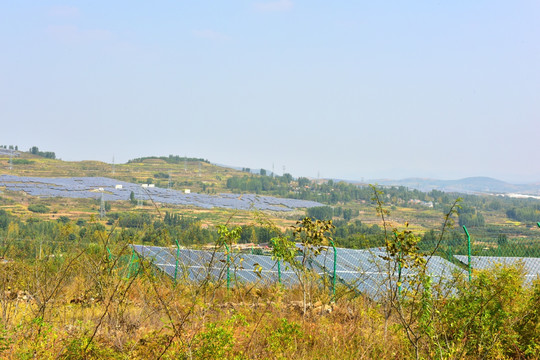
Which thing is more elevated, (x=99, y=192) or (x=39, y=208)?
(x=99, y=192)

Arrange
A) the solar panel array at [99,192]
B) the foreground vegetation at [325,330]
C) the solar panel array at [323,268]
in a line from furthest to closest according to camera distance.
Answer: the solar panel array at [99,192] → the solar panel array at [323,268] → the foreground vegetation at [325,330]

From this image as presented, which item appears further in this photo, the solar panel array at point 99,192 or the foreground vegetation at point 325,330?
the solar panel array at point 99,192

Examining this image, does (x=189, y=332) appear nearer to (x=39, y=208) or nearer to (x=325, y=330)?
(x=325, y=330)

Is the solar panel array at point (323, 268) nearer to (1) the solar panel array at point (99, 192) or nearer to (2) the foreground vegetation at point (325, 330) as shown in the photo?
(2) the foreground vegetation at point (325, 330)

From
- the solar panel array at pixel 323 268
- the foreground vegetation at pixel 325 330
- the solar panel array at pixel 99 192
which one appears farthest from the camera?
the solar panel array at pixel 99 192

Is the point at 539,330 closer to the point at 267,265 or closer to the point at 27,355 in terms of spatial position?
the point at 27,355

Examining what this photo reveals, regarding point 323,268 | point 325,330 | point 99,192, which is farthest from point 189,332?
A: point 99,192

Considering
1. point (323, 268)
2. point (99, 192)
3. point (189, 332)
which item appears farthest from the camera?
point (99, 192)

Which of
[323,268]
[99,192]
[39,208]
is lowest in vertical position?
[39,208]

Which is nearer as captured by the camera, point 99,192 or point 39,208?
point 39,208

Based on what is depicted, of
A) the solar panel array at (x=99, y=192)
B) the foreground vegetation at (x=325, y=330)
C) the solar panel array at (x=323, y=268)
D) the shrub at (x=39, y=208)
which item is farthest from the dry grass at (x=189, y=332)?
the solar panel array at (x=99, y=192)

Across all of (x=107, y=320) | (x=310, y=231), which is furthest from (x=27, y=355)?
(x=310, y=231)

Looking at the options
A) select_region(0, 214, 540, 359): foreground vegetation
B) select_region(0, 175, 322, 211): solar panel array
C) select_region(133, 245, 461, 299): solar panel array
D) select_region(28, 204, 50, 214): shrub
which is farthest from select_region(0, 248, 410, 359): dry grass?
select_region(0, 175, 322, 211): solar panel array

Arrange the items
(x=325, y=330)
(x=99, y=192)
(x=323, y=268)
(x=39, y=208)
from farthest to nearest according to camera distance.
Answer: (x=99, y=192)
(x=39, y=208)
(x=323, y=268)
(x=325, y=330)
